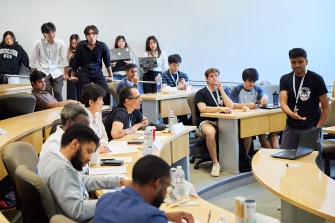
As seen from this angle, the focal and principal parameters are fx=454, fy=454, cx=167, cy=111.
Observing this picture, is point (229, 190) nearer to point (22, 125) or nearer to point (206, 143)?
point (206, 143)

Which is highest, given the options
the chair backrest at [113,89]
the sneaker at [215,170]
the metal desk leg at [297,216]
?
the chair backrest at [113,89]

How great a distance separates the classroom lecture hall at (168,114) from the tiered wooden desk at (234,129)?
15mm

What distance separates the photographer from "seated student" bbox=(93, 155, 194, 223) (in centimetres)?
170

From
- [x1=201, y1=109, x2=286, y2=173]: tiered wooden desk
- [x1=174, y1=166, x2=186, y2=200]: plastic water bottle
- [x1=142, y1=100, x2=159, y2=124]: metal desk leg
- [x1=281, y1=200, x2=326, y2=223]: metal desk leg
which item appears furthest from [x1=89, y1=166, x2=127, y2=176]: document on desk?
[x1=142, y1=100, x2=159, y2=124]: metal desk leg

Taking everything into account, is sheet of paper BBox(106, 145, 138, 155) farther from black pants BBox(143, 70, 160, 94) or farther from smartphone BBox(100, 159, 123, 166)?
black pants BBox(143, 70, 160, 94)

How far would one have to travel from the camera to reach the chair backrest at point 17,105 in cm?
475

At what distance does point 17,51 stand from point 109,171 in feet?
17.3

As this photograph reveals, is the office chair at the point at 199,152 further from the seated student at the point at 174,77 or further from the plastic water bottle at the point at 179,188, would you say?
the plastic water bottle at the point at 179,188

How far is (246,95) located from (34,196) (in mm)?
3994

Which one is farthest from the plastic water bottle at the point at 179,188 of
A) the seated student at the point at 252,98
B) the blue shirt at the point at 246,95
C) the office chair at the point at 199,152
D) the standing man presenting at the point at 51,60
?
the standing man presenting at the point at 51,60

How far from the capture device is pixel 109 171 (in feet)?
10.1

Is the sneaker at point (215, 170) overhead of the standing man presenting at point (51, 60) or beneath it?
beneath

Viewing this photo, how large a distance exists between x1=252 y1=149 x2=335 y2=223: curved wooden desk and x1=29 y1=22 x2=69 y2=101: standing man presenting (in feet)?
14.7

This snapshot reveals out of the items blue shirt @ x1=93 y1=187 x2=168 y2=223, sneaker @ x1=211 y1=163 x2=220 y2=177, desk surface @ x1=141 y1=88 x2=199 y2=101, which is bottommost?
sneaker @ x1=211 y1=163 x2=220 y2=177
